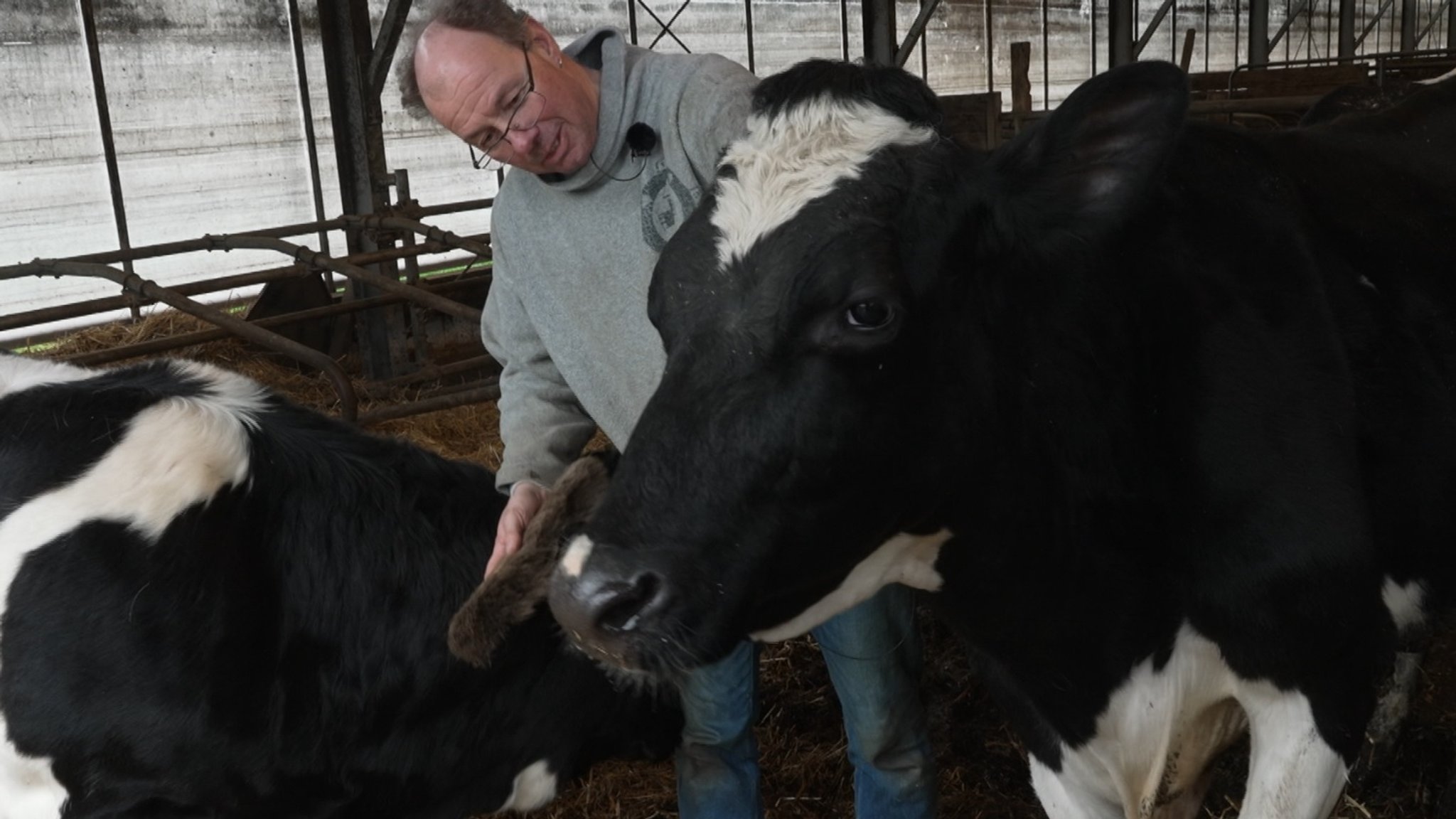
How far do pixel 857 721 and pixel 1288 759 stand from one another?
0.88m

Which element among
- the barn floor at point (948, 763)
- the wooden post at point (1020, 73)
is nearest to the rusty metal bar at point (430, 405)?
the barn floor at point (948, 763)

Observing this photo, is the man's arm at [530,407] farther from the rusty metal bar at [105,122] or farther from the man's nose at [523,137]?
the rusty metal bar at [105,122]

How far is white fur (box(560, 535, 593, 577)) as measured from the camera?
5.15 ft

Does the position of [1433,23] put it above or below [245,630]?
below

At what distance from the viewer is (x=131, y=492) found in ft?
8.21

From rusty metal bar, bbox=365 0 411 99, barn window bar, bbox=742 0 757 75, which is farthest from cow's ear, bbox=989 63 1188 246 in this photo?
barn window bar, bbox=742 0 757 75

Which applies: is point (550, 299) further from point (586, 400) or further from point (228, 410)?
point (228, 410)

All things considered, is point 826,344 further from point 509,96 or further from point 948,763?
point 948,763

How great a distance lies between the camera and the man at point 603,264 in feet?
7.65

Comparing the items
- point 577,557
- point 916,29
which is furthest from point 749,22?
point 577,557

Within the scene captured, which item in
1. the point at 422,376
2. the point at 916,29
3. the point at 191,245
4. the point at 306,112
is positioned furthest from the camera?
the point at 916,29

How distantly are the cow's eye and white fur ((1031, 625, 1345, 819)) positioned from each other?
0.83 m

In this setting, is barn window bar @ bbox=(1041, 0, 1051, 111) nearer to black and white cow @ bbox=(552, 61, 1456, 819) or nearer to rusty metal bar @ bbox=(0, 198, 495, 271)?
rusty metal bar @ bbox=(0, 198, 495, 271)

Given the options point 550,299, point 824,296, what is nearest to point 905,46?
point 550,299
